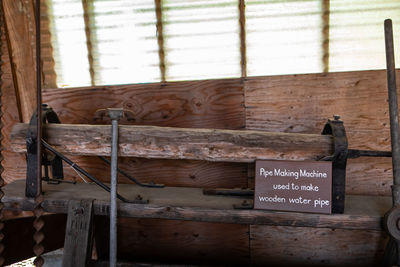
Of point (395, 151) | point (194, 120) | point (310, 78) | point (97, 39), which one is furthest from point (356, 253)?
point (97, 39)

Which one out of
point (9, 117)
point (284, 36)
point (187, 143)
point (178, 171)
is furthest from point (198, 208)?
point (9, 117)

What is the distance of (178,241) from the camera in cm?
263

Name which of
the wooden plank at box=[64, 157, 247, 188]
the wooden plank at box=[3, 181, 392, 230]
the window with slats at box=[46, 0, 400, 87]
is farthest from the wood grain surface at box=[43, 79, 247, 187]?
the wooden plank at box=[3, 181, 392, 230]

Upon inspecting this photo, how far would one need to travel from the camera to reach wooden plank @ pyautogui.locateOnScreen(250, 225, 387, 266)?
7.84 ft

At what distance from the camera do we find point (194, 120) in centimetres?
252

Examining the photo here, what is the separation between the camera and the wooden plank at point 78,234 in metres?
1.87

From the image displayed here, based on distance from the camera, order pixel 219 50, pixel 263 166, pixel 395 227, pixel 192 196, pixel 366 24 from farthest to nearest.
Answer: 1. pixel 219 50
2. pixel 366 24
3. pixel 192 196
4. pixel 263 166
5. pixel 395 227

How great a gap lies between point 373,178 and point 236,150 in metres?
1.21

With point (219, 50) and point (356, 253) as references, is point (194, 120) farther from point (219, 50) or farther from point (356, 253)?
point (356, 253)

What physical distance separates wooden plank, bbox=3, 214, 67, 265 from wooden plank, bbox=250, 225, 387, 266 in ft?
5.20

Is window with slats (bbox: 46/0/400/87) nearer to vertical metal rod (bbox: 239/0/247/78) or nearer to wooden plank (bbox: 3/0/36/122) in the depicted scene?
vertical metal rod (bbox: 239/0/247/78)

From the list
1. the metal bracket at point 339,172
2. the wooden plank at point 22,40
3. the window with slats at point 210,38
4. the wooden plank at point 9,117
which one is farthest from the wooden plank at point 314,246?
the wooden plank at point 22,40

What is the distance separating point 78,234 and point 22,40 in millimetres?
1808

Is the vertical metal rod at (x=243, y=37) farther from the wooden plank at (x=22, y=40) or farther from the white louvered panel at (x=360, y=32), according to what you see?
the wooden plank at (x=22, y=40)
